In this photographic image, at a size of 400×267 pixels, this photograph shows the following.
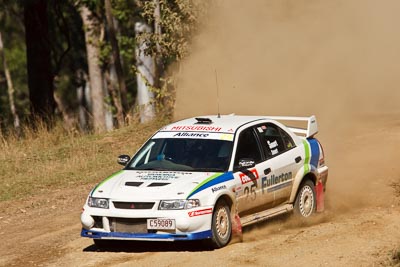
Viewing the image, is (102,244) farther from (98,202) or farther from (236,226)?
(236,226)

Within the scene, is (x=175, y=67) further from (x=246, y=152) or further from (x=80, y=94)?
(x=80, y=94)

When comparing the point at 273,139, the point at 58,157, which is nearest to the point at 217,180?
the point at 273,139

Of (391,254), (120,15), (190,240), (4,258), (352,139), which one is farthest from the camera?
(120,15)

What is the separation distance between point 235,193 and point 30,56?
16.1 meters

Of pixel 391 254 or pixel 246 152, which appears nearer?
pixel 391 254

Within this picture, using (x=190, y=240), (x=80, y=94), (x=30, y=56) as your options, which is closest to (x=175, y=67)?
(x=30, y=56)

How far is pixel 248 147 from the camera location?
12742 millimetres

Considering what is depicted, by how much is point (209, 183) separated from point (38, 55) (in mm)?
16107

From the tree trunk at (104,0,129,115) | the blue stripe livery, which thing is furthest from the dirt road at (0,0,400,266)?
the tree trunk at (104,0,129,115)

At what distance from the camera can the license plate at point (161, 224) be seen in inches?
444

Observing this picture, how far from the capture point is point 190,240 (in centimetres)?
1152

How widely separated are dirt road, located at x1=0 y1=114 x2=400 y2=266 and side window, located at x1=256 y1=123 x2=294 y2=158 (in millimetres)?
925

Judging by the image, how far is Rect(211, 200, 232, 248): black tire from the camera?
37.8ft

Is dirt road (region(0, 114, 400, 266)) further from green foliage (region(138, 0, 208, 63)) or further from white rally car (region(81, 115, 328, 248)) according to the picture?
green foliage (region(138, 0, 208, 63))
